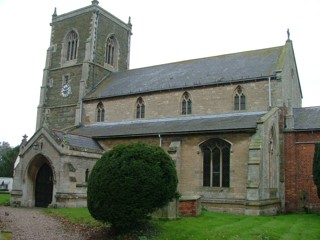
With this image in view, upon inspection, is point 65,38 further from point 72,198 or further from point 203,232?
point 203,232

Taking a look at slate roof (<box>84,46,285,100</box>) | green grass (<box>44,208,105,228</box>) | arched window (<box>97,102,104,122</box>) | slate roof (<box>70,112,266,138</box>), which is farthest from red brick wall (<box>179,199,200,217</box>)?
arched window (<box>97,102,104,122</box>)

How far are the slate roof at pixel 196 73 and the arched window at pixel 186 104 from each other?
783 mm

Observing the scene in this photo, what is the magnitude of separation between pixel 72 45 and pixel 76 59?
213 cm

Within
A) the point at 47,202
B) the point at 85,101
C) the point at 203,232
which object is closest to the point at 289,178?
the point at 203,232

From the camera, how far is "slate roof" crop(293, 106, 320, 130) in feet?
82.4

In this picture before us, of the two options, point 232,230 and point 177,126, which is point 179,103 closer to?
point 177,126

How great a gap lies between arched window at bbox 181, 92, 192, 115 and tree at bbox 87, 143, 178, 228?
14.9 metres

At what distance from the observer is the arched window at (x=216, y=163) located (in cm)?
2419

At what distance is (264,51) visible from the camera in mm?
30953

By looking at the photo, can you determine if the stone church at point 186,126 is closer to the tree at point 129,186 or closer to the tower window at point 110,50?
the tower window at point 110,50

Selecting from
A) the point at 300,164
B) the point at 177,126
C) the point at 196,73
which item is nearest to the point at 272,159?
the point at 300,164

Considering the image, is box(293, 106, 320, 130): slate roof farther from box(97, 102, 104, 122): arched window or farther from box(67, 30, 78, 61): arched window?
box(67, 30, 78, 61): arched window

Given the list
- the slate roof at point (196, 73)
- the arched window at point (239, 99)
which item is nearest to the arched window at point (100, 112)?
the slate roof at point (196, 73)

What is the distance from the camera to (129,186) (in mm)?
13930
